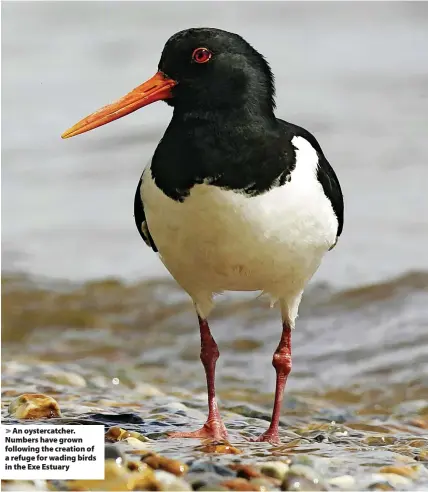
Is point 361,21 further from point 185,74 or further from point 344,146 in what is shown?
point 185,74

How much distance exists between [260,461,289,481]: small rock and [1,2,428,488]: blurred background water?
1.57m

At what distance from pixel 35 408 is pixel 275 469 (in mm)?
1211

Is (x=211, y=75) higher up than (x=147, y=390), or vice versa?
(x=211, y=75)

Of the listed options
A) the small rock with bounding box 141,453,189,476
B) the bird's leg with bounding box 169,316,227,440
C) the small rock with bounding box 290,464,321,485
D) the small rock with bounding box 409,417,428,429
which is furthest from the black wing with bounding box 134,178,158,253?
the small rock with bounding box 409,417,428,429

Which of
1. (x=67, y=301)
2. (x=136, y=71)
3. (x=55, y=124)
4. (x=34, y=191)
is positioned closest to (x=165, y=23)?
(x=136, y=71)

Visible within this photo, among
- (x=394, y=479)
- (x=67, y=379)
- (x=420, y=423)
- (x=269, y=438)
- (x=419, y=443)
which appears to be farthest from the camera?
(x=67, y=379)

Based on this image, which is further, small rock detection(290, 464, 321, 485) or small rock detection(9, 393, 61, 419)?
small rock detection(9, 393, 61, 419)

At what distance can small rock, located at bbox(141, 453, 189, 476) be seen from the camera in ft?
10.8

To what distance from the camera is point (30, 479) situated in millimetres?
3199

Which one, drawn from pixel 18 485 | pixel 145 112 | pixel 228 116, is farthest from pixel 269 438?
pixel 145 112

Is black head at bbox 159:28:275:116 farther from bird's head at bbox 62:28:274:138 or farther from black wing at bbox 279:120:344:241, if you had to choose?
black wing at bbox 279:120:344:241

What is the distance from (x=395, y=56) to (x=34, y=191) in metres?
4.22

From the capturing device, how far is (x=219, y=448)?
362 cm

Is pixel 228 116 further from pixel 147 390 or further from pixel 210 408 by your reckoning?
pixel 147 390
